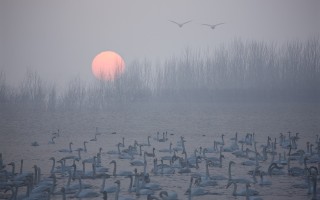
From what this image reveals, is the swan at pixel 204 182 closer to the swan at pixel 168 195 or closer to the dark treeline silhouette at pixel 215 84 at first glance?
the swan at pixel 168 195

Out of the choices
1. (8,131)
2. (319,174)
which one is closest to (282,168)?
(319,174)

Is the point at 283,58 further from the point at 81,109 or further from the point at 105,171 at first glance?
the point at 105,171

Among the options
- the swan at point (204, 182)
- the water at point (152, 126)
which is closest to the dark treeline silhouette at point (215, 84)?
the water at point (152, 126)

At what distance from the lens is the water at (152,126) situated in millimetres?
12274

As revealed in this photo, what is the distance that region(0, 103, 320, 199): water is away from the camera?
40.3ft

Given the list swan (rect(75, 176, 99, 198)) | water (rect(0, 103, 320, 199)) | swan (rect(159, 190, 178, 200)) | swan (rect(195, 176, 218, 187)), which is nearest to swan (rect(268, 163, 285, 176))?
water (rect(0, 103, 320, 199))

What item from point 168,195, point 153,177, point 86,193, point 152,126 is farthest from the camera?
point 152,126

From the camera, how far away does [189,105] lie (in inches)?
871

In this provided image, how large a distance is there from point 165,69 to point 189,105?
4961 millimetres

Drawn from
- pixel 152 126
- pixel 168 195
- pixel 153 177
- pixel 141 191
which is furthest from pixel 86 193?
pixel 152 126

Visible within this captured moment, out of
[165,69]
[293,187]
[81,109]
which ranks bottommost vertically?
[293,187]

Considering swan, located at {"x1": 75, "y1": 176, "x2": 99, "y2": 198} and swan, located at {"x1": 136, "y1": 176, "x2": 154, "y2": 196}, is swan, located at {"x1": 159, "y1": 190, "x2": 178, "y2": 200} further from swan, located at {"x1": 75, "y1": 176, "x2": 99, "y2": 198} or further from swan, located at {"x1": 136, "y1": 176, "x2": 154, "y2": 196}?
swan, located at {"x1": 75, "y1": 176, "x2": 99, "y2": 198}

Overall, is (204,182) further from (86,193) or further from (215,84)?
(215,84)

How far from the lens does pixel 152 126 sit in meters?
18.4
